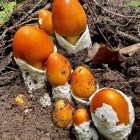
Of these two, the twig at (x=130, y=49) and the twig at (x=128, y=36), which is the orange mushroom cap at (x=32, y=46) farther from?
the twig at (x=128, y=36)

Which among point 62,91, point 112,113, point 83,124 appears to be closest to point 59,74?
point 62,91

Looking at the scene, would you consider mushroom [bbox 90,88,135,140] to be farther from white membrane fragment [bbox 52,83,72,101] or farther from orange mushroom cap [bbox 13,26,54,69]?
orange mushroom cap [bbox 13,26,54,69]

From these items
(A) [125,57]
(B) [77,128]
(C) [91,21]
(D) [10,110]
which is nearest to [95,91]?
(B) [77,128]

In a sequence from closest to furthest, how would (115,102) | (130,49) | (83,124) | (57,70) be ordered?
(115,102) < (83,124) < (57,70) < (130,49)

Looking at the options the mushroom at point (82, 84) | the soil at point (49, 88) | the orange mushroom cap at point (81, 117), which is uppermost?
the mushroom at point (82, 84)

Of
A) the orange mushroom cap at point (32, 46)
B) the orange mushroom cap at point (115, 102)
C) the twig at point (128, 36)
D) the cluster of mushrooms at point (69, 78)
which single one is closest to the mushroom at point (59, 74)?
→ the cluster of mushrooms at point (69, 78)

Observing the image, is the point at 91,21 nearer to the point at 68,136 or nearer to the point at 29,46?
the point at 29,46

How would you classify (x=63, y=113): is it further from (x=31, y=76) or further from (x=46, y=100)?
(x=31, y=76)
